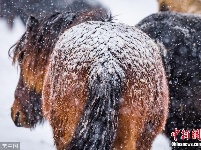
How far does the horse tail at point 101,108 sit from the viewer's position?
2.93ft

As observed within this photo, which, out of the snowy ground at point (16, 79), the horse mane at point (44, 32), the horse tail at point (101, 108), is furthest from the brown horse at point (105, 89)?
the snowy ground at point (16, 79)

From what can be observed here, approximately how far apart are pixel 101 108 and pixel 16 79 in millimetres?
782

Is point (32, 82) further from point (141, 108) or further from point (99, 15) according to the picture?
point (141, 108)

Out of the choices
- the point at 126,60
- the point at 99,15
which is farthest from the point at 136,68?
the point at 99,15

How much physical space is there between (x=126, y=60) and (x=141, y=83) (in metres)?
0.08

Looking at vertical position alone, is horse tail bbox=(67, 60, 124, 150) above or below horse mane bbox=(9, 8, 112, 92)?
below

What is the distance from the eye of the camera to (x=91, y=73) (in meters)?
0.90

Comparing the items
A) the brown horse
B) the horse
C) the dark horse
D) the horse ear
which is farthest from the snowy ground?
the brown horse

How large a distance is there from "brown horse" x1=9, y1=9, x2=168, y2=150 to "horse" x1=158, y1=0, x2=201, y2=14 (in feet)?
2.24

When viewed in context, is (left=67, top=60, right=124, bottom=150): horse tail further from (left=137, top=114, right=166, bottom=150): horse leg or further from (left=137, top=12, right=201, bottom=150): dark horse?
(left=137, top=12, right=201, bottom=150): dark horse

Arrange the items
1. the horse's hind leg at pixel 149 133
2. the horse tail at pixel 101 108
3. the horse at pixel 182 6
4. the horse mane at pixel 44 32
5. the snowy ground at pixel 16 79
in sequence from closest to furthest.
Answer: the horse tail at pixel 101 108 → the horse's hind leg at pixel 149 133 → the horse mane at pixel 44 32 → the snowy ground at pixel 16 79 → the horse at pixel 182 6

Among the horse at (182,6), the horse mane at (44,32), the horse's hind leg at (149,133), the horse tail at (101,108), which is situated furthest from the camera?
the horse at (182,6)

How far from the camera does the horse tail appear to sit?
0.89 meters

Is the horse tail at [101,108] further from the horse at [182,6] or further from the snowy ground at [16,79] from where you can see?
the horse at [182,6]
